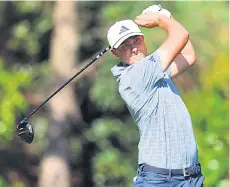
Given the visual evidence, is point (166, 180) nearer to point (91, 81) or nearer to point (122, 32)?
point (122, 32)

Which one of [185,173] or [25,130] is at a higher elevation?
[25,130]

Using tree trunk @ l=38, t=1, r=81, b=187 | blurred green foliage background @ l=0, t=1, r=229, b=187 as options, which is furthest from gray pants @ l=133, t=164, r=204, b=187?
tree trunk @ l=38, t=1, r=81, b=187

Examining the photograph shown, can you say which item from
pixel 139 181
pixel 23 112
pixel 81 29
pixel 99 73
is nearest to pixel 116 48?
pixel 139 181

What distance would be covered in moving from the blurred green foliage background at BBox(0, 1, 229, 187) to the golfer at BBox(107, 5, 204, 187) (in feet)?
28.2

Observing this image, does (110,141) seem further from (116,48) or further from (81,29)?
(116,48)

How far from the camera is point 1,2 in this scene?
56.9 feet

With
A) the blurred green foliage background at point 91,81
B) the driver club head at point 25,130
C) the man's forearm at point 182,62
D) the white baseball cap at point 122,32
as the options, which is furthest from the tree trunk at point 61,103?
the white baseball cap at point 122,32

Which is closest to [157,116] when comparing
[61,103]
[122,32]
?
[122,32]

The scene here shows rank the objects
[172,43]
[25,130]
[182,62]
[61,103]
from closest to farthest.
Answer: [172,43] < [182,62] < [25,130] < [61,103]

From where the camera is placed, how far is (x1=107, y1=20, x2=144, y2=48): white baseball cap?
17.1 feet

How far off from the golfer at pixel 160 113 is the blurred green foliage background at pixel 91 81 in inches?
338

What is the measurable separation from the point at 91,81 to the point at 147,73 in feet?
38.1

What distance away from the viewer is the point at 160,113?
515 centimetres

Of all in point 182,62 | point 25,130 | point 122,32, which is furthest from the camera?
point 25,130
